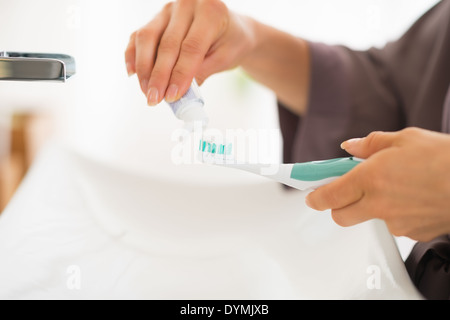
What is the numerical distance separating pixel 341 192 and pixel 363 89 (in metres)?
0.33

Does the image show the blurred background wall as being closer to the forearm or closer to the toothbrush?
the forearm

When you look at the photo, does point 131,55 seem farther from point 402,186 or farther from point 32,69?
point 402,186

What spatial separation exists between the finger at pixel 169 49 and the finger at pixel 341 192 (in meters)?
0.15

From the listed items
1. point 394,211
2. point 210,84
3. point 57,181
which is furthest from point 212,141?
point 210,84

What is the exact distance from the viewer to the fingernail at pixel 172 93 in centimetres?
37

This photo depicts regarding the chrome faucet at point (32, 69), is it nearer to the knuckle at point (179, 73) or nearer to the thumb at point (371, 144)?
the knuckle at point (179, 73)

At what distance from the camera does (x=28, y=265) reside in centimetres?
38

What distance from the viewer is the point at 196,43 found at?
0.40 metres

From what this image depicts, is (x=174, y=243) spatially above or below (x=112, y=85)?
below

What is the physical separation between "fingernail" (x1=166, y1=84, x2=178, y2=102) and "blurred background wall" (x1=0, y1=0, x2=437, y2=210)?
363 millimetres

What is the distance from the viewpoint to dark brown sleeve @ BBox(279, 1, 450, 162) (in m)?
0.58

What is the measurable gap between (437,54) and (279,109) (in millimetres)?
214

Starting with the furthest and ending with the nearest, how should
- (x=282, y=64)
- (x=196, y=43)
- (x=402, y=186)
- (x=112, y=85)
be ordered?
(x=112, y=85) < (x=282, y=64) < (x=196, y=43) < (x=402, y=186)

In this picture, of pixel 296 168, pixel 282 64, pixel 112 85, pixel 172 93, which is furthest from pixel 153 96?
pixel 112 85
